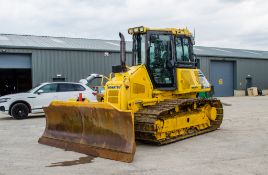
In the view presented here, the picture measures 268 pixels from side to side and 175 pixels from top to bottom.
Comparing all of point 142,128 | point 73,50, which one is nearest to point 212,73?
A: point 73,50

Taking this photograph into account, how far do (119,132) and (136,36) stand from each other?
3526 mm

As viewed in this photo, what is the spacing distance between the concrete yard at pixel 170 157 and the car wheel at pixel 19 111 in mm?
5155

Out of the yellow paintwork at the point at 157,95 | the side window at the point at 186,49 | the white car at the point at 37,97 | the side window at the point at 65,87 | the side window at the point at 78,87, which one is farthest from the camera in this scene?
the side window at the point at 78,87

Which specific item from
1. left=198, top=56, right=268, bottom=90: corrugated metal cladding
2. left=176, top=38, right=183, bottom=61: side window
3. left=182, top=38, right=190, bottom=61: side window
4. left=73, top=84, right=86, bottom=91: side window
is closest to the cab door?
left=176, top=38, right=183, bottom=61: side window

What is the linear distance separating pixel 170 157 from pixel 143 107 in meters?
2.21

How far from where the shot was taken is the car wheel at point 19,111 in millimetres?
15766

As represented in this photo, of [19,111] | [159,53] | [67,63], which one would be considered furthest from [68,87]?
[67,63]

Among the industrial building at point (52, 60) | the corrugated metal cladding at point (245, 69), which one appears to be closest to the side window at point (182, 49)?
the industrial building at point (52, 60)

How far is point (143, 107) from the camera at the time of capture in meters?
9.59

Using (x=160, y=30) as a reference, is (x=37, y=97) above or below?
below

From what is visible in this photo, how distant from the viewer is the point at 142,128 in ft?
28.3

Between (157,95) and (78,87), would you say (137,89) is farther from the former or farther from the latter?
(78,87)

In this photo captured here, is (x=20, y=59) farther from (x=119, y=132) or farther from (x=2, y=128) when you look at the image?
(x=119, y=132)

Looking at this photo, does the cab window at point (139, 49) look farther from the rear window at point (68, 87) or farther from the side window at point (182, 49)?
the rear window at point (68, 87)
